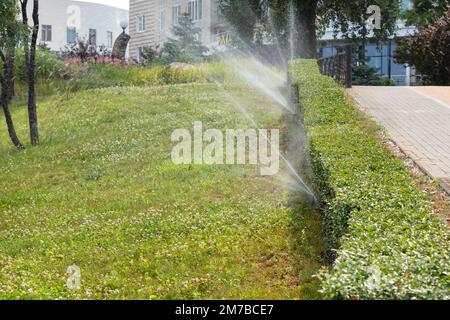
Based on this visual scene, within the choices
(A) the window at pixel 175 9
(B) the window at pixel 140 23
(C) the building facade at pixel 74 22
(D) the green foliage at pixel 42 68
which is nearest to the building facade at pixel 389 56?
(A) the window at pixel 175 9

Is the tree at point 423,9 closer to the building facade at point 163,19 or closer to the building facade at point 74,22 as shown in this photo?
the building facade at point 163,19

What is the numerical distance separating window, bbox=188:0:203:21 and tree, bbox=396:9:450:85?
23.7 metres

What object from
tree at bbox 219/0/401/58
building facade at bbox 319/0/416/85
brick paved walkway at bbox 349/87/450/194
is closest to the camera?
brick paved walkway at bbox 349/87/450/194

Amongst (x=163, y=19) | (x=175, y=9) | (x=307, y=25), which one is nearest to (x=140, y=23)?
(x=163, y=19)

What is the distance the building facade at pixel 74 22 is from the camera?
57406mm

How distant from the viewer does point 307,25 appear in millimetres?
25188

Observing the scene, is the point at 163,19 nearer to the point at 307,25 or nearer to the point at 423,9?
the point at 423,9

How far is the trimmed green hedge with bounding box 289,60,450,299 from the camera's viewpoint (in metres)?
4.69

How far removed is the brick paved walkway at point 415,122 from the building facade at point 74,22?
129 ft

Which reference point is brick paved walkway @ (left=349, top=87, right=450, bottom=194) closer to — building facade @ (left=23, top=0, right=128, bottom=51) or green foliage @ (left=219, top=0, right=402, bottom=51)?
green foliage @ (left=219, top=0, right=402, bottom=51)

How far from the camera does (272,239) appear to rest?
9.02 metres

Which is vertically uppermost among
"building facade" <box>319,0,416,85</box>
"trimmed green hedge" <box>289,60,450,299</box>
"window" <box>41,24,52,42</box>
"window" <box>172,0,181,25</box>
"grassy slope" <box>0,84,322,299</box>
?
"window" <box>172,0,181,25</box>

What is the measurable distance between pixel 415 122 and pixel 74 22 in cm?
5013

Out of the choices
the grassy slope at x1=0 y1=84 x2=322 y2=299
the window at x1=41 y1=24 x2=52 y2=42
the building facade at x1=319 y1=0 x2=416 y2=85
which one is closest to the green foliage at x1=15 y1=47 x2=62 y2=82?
the grassy slope at x1=0 y1=84 x2=322 y2=299
